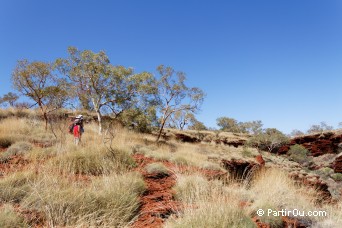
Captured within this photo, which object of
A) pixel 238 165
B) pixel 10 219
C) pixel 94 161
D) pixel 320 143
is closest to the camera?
pixel 10 219

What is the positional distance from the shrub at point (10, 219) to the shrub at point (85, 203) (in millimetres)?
312

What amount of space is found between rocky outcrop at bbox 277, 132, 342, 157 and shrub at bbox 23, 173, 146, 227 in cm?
3864

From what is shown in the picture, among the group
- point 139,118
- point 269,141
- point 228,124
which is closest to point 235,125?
point 228,124

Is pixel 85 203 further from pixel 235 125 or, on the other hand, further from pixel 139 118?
pixel 235 125

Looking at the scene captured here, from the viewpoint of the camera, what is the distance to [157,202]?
5.24m

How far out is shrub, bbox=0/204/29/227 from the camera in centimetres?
320

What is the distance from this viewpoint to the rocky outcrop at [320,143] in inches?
1452

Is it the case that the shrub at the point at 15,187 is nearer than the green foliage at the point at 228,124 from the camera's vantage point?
Yes

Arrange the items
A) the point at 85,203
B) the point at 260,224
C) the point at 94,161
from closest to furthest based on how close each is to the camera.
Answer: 1. the point at 85,203
2. the point at 260,224
3. the point at 94,161

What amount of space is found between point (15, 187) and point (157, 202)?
2630 mm

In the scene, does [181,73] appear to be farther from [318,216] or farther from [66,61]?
[318,216]

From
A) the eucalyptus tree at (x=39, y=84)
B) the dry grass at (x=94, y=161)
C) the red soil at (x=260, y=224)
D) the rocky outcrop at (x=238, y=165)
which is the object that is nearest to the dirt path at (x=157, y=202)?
the dry grass at (x=94, y=161)

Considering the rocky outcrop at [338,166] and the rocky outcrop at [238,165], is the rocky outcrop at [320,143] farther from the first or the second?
the rocky outcrop at [238,165]

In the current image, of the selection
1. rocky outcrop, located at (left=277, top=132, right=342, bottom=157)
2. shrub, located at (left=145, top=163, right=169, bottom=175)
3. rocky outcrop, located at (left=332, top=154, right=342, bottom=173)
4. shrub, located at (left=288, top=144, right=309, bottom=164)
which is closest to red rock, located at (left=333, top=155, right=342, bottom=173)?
rocky outcrop, located at (left=332, top=154, right=342, bottom=173)
